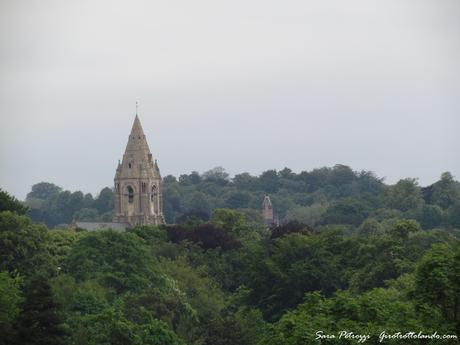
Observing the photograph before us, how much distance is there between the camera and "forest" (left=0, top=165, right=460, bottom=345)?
164ft

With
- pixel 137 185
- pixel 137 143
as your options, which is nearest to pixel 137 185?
pixel 137 185

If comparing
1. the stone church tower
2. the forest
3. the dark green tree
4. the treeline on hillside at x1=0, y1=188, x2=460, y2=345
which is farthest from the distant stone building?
the dark green tree

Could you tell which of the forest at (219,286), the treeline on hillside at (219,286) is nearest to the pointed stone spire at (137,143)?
the forest at (219,286)

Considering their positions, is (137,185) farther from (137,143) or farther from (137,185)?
(137,143)

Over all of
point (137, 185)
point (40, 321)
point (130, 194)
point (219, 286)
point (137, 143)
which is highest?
point (137, 143)

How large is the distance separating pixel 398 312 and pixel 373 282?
23442mm

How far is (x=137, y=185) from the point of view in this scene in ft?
502

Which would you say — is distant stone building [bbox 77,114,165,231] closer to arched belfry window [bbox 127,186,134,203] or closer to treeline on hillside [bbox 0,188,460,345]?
arched belfry window [bbox 127,186,134,203]

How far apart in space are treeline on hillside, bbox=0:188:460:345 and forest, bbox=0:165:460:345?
0.20ft

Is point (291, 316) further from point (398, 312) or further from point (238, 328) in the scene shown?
point (238, 328)

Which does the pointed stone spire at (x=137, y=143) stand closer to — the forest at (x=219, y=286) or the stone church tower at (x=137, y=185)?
the stone church tower at (x=137, y=185)

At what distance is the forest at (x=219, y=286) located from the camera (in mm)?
49906

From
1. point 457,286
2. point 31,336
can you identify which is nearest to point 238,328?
point 31,336

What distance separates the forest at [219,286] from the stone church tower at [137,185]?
139ft
